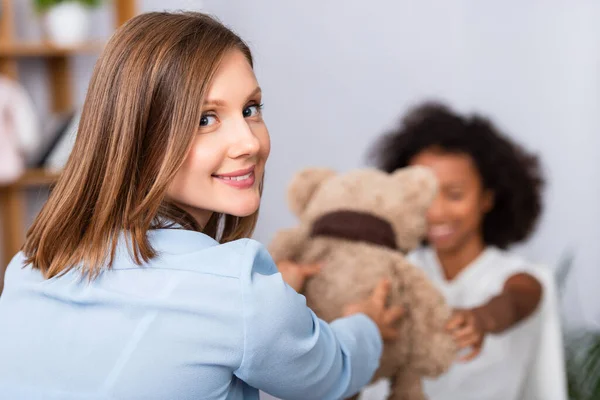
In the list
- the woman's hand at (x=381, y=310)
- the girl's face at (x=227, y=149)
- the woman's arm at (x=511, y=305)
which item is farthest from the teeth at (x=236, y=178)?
the woman's arm at (x=511, y=305)

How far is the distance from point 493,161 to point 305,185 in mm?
509

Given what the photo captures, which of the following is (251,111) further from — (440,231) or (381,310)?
(440,231)

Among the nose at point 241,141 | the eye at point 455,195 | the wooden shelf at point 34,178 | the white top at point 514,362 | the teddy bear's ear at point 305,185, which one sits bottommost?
the wooden shelf at point 34,178

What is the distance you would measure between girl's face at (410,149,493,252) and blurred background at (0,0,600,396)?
168 mm

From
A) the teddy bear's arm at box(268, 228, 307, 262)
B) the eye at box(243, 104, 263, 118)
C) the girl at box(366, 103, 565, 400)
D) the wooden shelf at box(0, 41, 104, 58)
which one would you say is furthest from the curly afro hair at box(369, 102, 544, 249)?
the wooden shelf at box(0, 41, 104, 58)

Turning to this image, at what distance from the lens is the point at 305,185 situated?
54.7 inches

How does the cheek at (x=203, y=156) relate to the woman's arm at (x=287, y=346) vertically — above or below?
above

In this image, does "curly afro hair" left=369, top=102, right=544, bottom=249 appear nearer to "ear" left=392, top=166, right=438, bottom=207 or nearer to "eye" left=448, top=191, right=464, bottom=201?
"eye" left=448, top=191, right=464, bottom=201

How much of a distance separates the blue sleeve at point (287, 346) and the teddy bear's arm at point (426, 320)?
29 cm

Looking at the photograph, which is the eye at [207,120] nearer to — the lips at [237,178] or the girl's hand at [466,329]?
the lips at [237,178]

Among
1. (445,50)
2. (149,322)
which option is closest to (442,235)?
(445,50)

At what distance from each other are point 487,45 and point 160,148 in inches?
44.5

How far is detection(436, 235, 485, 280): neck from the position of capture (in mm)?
1690

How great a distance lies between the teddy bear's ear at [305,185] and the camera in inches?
54.8
